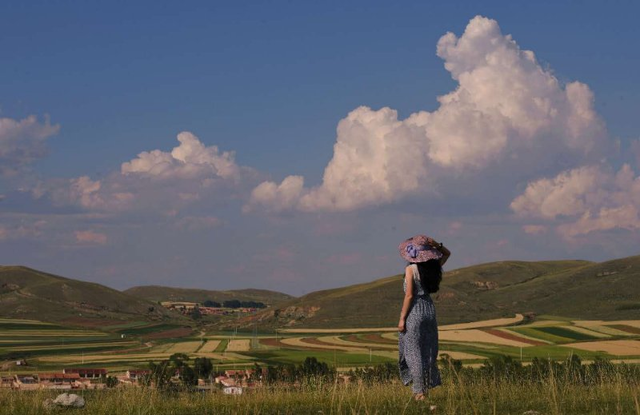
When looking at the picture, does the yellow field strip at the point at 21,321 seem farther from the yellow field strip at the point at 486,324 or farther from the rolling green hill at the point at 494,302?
the yellow field strip at the point at 486,324

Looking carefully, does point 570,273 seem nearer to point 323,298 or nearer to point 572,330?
point 323,298

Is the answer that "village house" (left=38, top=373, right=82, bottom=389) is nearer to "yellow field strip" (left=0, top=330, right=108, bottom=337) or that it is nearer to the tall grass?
the tall grass

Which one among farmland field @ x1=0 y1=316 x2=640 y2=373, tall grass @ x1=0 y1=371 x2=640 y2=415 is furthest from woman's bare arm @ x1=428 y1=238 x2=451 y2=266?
farmland field @ x1=0 y1=316 x2=640 y2=373

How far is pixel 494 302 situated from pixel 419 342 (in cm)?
17702

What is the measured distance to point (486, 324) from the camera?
137375mm

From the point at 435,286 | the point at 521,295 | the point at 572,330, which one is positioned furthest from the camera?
the point at 521,295

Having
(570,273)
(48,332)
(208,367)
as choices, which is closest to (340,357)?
(208,367)

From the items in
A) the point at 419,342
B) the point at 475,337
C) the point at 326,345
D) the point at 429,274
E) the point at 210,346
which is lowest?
the point at 326,345

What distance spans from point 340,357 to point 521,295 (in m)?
116

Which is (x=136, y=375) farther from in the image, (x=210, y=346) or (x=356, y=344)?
(x=210, y=346)

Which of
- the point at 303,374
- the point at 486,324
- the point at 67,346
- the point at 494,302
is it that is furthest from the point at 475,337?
the point at 494,302

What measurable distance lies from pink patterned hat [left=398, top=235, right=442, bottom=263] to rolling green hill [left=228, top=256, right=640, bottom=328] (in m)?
139

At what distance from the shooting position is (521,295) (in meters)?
187

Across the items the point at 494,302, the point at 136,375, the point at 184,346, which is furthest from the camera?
the point at 494,302
